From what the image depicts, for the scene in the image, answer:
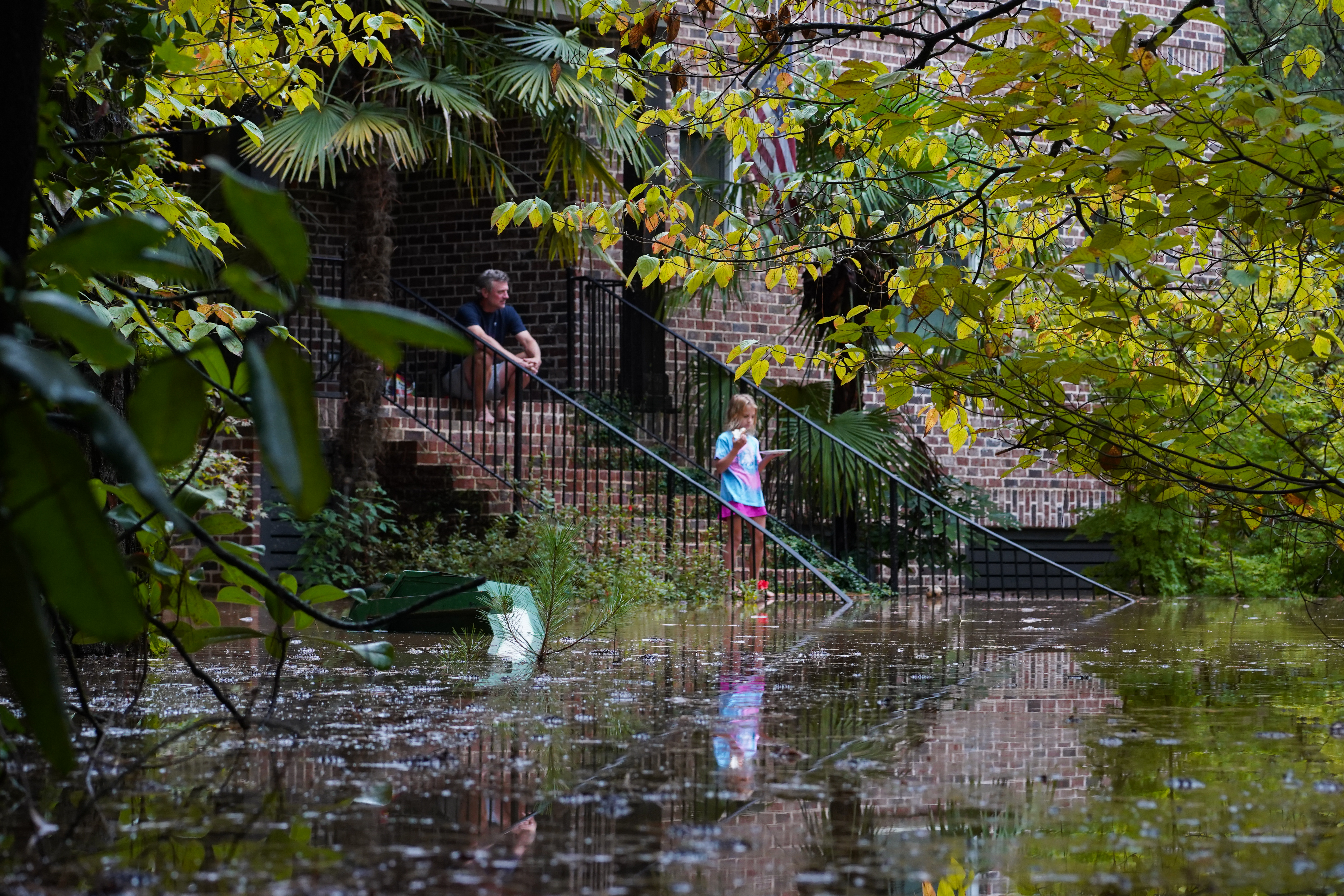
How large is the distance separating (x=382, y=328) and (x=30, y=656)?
0.45 meters

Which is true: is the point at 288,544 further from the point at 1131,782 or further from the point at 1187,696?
the point at 1131,782

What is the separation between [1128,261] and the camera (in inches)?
141

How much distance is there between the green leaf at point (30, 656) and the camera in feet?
4.17

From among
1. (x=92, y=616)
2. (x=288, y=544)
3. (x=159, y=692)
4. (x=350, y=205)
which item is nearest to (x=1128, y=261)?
(x=159, y=692)

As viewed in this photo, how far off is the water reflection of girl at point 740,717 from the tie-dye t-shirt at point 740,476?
18.9ft

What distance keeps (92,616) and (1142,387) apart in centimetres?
289

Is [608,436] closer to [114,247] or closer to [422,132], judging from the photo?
[422,132]

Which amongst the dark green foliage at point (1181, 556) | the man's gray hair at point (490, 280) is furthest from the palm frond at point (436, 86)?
the dark green foliage at point (1181, 556)

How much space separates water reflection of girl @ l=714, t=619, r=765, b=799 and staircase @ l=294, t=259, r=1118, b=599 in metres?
5.31

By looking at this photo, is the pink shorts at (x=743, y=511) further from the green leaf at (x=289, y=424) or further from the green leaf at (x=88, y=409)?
the green leaf at (x=88, y=409)

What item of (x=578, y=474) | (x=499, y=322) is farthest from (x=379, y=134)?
(x=578, y=474)

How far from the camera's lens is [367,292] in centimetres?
1071

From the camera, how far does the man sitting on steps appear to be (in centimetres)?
1196

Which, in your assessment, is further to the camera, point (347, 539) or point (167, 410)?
point (347, 539)
